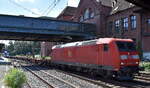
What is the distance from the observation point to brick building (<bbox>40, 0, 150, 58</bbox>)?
3674 cm

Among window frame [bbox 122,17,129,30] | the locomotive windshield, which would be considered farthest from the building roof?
the locomotive windshield

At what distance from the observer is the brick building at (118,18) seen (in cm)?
3674

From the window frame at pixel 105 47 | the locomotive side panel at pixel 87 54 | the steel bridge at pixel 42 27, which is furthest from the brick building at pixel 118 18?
the window frame at pixel 105 47

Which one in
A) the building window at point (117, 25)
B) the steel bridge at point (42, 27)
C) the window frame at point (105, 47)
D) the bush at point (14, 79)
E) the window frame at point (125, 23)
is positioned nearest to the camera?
the bush at point (14, 79)

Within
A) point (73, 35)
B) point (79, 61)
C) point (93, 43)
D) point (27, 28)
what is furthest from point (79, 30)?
point (93, 43)

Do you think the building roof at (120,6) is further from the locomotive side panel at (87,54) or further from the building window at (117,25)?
the locomotive side panel at (87,54)

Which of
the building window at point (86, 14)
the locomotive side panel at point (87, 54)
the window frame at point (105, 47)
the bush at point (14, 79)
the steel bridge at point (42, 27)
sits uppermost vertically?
the building window at point (86, 14)

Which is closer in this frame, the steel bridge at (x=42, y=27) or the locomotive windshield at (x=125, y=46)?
the locomotive windshield at (x=125, y=46)

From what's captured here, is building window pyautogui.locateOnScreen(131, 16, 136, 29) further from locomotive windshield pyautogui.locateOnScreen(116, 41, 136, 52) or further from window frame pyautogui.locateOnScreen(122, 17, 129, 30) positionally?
locomotive windshield pyautogui.locateOnScreen(116, 41, 136, 52)

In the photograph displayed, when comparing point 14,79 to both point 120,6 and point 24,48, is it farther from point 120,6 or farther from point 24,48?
point 24,48

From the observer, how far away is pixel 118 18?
144 ft

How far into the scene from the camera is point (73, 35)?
45.8m

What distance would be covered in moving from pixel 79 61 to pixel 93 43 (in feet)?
13.0

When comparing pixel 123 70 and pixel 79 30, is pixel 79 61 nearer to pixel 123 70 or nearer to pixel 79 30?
pixel 123 70
